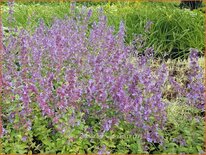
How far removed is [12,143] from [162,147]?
1069mm

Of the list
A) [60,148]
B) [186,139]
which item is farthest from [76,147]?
[186,139]

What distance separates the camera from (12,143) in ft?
8.69

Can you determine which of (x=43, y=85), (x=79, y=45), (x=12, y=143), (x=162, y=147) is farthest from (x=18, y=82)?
(x=162, y=147)

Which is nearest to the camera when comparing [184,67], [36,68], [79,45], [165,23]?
[36,68]

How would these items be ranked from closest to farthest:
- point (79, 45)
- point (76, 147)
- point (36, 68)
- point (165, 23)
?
1. point (76, 147)
2. point (36, 68)
3. point (79, 45)
4. point (165, 23)

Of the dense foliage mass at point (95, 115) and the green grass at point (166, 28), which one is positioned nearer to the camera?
the dense foliage mass at point (95, 115)

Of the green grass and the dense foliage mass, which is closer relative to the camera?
the dense foliage mass

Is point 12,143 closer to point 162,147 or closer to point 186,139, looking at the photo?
point 162,147

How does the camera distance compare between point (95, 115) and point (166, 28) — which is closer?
point (95, 115)

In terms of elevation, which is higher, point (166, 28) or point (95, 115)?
point (166, 28)

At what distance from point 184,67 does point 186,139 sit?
6.69 ft

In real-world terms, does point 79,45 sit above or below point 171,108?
above

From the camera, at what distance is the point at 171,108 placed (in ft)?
11.1

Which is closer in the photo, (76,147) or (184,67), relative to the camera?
(76,147)
